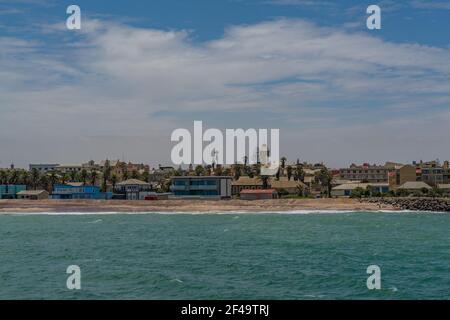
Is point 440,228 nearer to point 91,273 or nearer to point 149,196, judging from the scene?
point 91,273

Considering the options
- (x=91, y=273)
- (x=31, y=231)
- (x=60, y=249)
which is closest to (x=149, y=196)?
(x=31, y=231)

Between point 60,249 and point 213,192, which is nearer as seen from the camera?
point 60,249

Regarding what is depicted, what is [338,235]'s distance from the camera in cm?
7038

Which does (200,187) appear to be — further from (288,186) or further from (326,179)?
(326,179)

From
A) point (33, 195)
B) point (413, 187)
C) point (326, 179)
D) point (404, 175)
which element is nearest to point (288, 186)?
point (326, 179)

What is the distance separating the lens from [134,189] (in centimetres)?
16188

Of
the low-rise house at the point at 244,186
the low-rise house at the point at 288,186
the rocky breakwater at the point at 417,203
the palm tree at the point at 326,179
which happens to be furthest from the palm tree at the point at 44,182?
the rocky breakwater at the point at 417,203

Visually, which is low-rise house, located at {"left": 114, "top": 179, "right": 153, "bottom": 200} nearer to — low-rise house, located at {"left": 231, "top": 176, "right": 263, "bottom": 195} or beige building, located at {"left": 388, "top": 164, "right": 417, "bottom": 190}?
low-rise house, located at {"left": 231, "top": 176, "right": 263, "bottom": 195}

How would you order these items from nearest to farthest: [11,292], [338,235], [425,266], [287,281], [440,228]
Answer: [11,292] → [287,281] → [425,266] → [338,235] → [440,228]

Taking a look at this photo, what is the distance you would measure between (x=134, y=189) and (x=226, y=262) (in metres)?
117

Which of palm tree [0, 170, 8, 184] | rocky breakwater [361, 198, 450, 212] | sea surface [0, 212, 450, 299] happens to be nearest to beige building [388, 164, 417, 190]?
rocky breakwater [361, 198, 450, 212]

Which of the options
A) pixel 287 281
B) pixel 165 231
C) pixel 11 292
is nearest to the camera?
pixel 11 292

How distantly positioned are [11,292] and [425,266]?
28.6 meters
